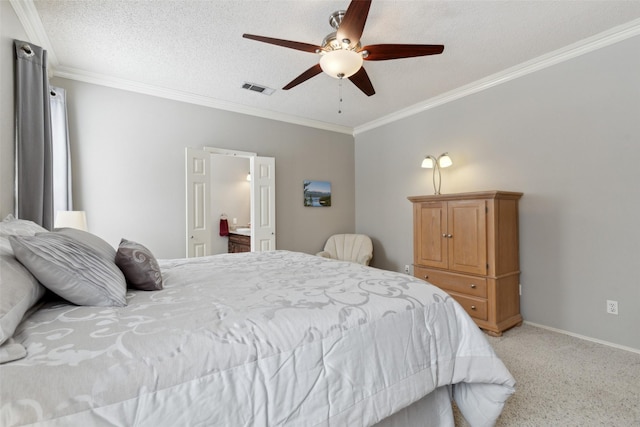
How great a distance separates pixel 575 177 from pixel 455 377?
251 centimetres

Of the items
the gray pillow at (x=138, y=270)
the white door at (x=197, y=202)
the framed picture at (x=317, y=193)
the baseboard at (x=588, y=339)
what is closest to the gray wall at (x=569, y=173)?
the baseboard at (x=588, y=339)

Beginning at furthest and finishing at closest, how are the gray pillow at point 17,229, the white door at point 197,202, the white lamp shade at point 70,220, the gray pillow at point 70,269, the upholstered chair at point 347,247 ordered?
the upholstered chair at point 347,247 < the white door at point 197,202 < the white lamp shade at point 70,220 < the gray pillow at point 17,229 < the gray pillow at point 70,269

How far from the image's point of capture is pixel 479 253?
9.57 feet

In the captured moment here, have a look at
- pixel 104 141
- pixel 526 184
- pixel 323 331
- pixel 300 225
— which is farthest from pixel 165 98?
pixel 526 184

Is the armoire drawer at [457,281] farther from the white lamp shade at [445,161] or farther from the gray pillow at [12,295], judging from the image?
the gray pillow at [12,295]

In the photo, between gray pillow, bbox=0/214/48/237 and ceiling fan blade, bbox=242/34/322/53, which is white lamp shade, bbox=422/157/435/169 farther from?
gray pillow, bbox=0/214/48/237

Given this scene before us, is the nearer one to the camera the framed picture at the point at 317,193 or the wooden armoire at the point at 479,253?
the wooden armoire at the point at 479,253

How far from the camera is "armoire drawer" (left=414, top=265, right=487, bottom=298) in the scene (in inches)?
115

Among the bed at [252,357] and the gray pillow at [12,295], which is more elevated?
the gray pillow at [12,295]

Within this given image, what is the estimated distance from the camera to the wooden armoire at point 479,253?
2828 mm

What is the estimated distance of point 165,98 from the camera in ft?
11.7

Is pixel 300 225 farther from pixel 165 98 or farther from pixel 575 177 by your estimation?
pixel 575 177

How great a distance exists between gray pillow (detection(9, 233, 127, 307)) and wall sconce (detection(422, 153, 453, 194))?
3487mm

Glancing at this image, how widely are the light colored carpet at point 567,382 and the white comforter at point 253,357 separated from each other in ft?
2.05
